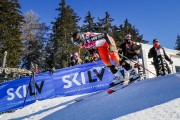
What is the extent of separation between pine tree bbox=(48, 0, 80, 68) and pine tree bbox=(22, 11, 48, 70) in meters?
2.92

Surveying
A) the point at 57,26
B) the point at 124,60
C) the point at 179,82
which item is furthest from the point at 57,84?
the point at 57,26

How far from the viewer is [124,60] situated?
34.2ft

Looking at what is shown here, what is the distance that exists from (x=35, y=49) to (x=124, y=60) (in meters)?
36.8

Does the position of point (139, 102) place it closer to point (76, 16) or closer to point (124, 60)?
point (124, 60)

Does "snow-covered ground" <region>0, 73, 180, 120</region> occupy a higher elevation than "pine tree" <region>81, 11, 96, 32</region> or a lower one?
lower

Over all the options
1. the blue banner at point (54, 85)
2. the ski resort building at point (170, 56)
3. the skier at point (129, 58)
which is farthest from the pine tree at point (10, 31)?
the skier at point (129, 58)

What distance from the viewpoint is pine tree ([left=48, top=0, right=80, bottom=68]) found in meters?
40.2

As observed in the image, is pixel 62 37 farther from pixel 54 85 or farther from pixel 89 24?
pixel 54 85

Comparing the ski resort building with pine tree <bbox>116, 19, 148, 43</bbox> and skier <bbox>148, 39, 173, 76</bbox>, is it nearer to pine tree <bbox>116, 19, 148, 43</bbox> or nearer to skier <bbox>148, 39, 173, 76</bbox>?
skier <bbox>148, 39, 173, 76</bbox>

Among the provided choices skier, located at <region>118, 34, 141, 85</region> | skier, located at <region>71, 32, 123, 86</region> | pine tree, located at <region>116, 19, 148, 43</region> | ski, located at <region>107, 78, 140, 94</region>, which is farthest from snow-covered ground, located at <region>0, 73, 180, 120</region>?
pine tree, located at <region>116, 19, 148, 43</region>

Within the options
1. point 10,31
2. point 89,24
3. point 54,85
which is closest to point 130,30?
point 89,24

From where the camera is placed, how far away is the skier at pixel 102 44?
960 cm

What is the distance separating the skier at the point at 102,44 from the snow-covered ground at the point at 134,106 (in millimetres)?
1170

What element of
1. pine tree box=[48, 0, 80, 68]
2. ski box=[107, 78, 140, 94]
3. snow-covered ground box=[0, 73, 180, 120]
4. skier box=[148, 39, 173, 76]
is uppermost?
pine tree box=[48, 0, 80, 68]
